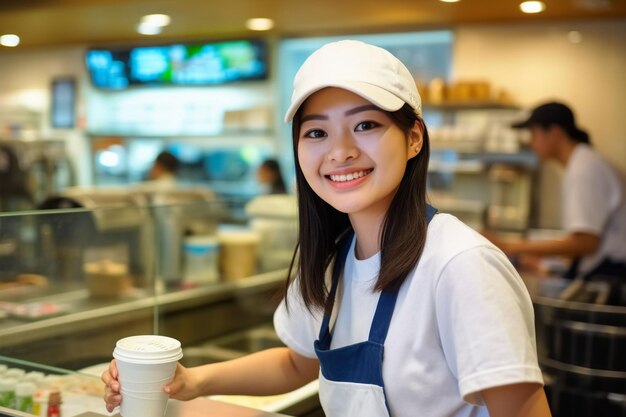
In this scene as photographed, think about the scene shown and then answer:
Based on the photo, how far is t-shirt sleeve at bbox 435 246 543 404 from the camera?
101cm

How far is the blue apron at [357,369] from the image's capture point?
1.17m

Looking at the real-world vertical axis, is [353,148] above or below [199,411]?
above

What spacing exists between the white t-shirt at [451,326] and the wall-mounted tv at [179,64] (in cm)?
551

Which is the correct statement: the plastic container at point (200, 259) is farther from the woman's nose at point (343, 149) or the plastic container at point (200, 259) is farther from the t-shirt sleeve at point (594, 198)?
the woman's nose at point (343, 149)

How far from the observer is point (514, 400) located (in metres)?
1.03

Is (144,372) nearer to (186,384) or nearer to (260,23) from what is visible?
(186,384)

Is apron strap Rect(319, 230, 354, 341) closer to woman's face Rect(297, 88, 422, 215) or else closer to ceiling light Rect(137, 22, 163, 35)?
woman's face Rect(297, 88, 422, 215)

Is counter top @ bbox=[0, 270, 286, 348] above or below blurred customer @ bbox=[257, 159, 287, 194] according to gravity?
below

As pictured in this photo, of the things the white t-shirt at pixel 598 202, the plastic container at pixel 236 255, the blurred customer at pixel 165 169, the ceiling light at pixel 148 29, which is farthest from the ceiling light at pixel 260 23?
the white t-shirt at pixel 598 202

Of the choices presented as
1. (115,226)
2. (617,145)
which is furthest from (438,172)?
(115,226)

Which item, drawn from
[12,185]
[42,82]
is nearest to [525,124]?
[12,185]

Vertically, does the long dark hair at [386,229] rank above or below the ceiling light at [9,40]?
below

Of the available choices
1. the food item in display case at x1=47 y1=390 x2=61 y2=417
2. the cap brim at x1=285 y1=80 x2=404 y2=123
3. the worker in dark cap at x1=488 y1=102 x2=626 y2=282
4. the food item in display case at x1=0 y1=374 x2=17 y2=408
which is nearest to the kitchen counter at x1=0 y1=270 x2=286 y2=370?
the food item in display case at x1=0 y1=374 x2=17 y2=408

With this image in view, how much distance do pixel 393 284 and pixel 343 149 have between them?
0.22m
